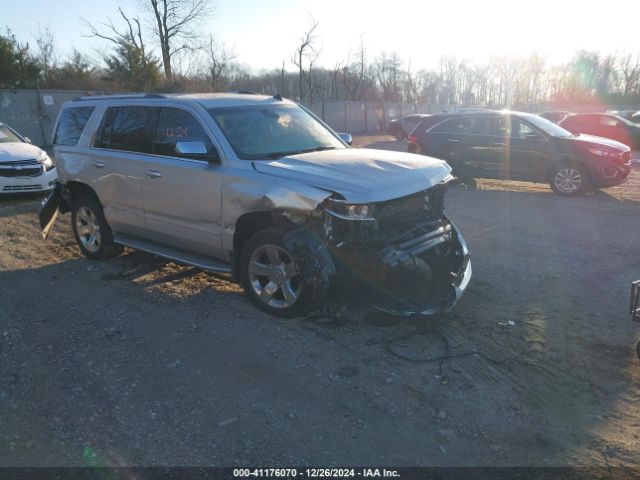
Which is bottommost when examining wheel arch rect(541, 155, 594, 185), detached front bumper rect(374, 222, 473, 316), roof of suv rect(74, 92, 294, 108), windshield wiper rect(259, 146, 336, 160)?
detached front bumper rect(374, 222, 473, 316)

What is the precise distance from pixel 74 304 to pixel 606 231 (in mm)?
7156

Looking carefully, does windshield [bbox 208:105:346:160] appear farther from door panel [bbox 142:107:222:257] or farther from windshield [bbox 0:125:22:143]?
windshield [bbox 0:125:22:143]

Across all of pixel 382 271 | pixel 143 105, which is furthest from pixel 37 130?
pixel 382 271

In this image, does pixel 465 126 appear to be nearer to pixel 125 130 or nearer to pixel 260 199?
pixel 125 130

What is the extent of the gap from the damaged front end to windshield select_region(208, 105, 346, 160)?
1.16 meters

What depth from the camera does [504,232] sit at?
7.83 metres

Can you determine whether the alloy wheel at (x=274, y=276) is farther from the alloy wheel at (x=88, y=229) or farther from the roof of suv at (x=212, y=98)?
the alloy wheel at (x=88, y=229)

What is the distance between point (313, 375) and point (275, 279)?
107cm

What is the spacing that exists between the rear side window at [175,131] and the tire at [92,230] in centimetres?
144

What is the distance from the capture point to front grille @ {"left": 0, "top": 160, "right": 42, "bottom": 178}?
1059cm

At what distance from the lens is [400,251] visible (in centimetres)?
435

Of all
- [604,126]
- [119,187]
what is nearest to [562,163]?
[119,187]

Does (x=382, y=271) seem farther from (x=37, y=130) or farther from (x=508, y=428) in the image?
(x=37, y=130)

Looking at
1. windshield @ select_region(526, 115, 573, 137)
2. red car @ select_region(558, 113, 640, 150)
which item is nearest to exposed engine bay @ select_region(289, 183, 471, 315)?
windshield @ select_region(526, 115, 573, 137)
